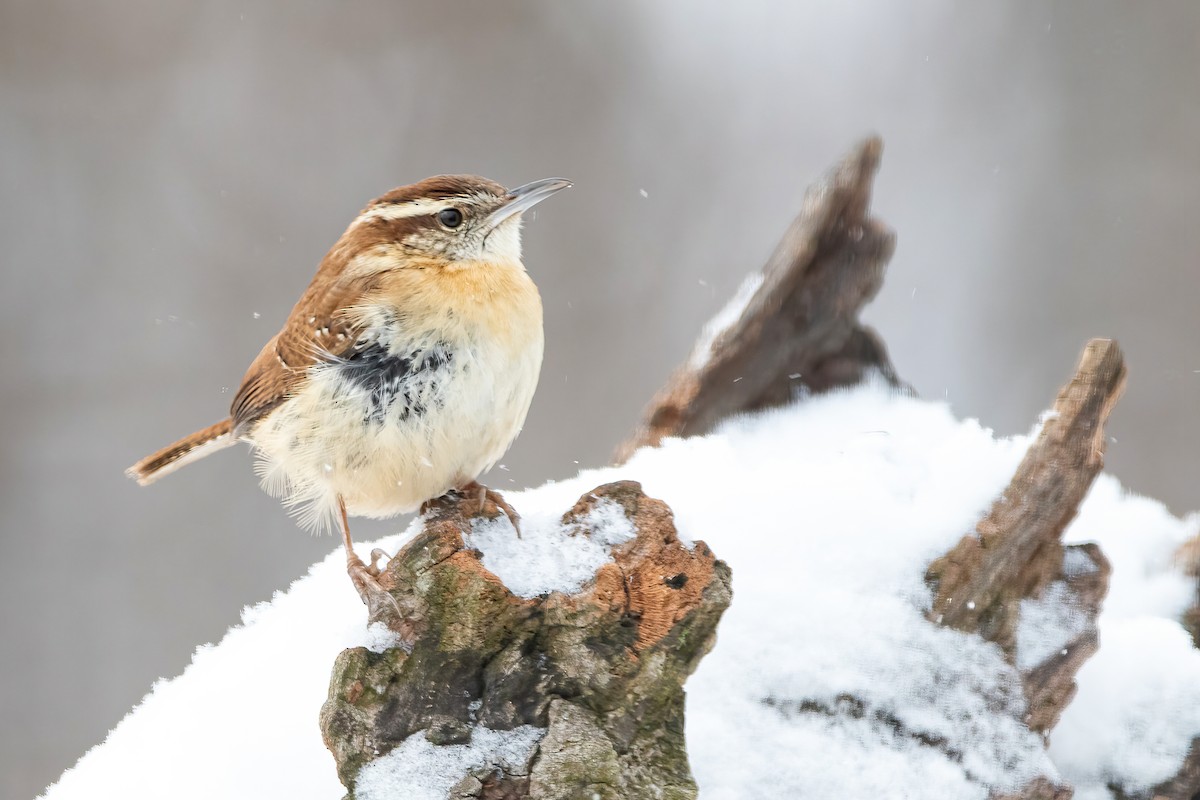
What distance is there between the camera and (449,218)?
3.03 m

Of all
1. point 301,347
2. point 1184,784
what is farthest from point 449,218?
point 1184,784

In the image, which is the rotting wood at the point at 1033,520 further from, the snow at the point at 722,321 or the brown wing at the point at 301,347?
the brown wing at the point at 301,347

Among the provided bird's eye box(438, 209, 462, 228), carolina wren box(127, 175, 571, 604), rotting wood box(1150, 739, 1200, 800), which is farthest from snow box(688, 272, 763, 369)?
rotting wood box(1150, 739, 1200, 800)

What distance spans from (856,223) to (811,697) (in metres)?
2.14

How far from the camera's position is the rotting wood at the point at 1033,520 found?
2480 millimetres

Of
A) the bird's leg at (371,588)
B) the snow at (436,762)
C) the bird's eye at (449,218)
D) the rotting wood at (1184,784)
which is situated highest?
the bird's eye at (449,218)

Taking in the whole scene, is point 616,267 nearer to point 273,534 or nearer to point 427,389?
point 273,534

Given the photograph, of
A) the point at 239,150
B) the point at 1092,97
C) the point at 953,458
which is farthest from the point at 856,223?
the point at 239,150

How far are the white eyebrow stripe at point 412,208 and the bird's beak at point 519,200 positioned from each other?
14 cm

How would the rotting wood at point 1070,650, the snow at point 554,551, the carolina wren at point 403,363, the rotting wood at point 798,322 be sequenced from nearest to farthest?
1. the snow at point 554,551
2. the rotting wood at point 1070,650
3. the carolina wren at point 403,363
4. the rotting wood at point 798,322

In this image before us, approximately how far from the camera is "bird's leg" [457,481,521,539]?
2.44 meters

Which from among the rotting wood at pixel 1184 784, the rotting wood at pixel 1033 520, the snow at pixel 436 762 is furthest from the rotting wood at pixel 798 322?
the snow at pixel 436 762

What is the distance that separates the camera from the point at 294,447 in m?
2.87

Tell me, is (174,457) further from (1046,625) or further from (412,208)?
(1046,625)
